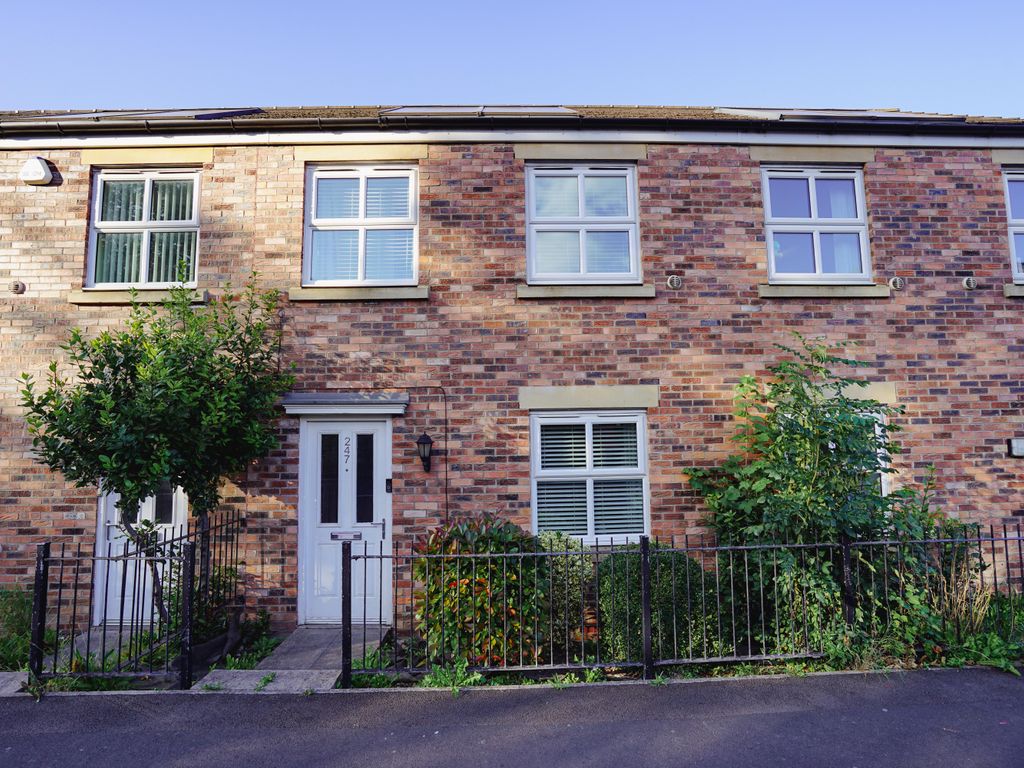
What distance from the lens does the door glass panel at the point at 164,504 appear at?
6.80 meters

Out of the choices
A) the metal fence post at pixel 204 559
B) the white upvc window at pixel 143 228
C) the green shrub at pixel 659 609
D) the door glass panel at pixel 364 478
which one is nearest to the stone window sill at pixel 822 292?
the green shrub at pixel 659 609

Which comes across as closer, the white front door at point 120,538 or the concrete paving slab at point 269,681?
the concrete paving slab at point 269,681

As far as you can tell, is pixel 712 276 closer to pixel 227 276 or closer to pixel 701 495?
pixel 701 495

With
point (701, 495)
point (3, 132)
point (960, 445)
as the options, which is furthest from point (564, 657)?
point (3, 132)

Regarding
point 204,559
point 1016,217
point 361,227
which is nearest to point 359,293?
point 361,227

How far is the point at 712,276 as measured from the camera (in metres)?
7.11

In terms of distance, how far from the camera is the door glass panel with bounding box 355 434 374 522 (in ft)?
22.2

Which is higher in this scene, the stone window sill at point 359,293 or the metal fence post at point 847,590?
the stone window sill at point 359,293

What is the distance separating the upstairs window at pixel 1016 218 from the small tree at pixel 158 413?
8750 millimetres

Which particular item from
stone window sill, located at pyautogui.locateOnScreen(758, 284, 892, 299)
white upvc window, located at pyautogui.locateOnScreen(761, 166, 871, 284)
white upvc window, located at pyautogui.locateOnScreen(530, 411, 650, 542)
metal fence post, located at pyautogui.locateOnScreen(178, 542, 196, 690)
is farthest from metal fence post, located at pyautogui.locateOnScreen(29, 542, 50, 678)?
white upvc window, located at pyautogui.locateOnScreen(761, 166, 871, 284)

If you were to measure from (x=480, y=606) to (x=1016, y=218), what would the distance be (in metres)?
7.90

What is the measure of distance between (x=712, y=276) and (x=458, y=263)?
2947 millimetres

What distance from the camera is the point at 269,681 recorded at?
197 inches

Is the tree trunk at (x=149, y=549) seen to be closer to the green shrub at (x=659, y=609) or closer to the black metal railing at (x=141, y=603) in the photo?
the black metal railing at (x=141, y=603)
